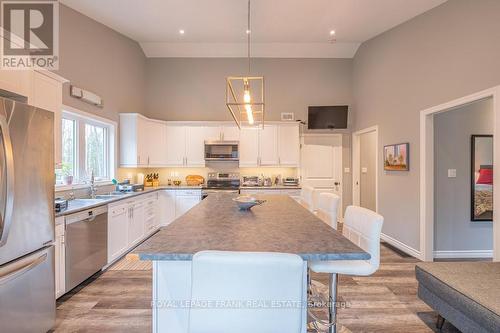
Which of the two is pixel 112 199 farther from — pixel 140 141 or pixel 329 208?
pixel 329 208

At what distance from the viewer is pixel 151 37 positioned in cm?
515

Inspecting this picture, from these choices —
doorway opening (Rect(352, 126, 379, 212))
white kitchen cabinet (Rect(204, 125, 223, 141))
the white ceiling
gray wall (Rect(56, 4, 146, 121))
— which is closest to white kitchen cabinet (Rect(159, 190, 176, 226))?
white kitchen cabinet (Rect(204, 125, 223, 141))

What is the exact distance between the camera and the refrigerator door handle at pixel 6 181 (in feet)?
5.42

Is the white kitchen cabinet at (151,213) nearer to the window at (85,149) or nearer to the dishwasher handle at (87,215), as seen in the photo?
the window at (85,149)

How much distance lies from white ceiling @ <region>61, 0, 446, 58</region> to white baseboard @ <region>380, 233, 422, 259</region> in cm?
345

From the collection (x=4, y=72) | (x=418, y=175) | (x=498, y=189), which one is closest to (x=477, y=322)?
(x=498, y=189)

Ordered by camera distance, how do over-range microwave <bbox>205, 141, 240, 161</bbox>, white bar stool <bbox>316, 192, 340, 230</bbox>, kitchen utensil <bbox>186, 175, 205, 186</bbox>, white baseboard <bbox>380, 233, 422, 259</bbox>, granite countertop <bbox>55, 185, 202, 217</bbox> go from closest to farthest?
1. white bar stool <bbox>316, 192, 340, 230</bbox>
2. granite countertop <bbox>55, 185, 202, 217</bbox>
3. white baseboard <bbox>380, 233, 422, 259</bbox>
4. over-range microwave <bbox>205, 141, 240, 161</bbox>
5. kitchen utensil <bbox>186, 175, 205, 186</bbox>

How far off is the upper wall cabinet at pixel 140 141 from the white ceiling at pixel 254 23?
1.62m

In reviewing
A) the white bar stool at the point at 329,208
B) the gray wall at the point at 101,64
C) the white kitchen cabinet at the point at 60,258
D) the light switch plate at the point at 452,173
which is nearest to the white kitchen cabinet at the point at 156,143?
the gray wall at the point at 101,64

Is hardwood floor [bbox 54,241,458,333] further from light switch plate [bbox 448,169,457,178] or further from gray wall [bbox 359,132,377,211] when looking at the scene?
gray wall [bbox 359,132,377,211]

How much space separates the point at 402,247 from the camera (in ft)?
13.5

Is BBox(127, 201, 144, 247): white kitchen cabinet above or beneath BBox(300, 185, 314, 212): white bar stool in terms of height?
beneath

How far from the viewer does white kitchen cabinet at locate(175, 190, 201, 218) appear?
532 centimetres
